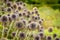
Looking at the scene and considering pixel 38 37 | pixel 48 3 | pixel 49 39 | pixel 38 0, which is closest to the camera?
pixel 38 37

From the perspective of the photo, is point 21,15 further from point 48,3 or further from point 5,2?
point 48,3

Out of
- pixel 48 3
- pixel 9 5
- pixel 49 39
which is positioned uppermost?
pixel 9 5

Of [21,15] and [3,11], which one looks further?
[3,11]

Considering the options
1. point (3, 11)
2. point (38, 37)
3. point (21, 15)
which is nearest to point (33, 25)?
point (38, 37)

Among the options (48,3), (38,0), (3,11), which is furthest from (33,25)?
(48,3)

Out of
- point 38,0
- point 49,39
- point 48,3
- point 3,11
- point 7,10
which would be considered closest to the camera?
point 49,39

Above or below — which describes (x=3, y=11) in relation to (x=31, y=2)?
above

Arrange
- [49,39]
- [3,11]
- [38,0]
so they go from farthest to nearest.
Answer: [38,0], [3,11], [49,39]

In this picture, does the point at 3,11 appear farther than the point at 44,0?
No

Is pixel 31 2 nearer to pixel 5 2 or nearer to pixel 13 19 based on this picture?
pixel 5 2
